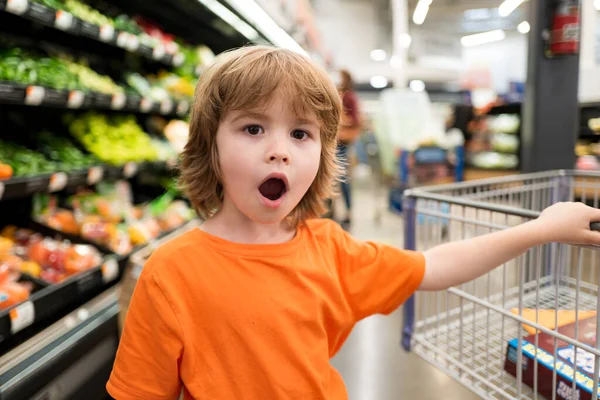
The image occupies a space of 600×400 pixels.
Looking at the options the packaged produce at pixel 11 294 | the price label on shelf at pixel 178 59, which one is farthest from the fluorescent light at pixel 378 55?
the packaged produce at pixel 11 294

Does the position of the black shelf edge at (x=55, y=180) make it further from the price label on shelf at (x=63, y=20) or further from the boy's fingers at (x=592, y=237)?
the boy's fingers at (x=592, y=237)

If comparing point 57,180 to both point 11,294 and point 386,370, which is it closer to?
point 11,294

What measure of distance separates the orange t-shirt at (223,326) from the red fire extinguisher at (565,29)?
6.28ft

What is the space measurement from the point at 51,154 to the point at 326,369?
2.05 metres

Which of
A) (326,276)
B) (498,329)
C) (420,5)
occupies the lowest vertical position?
(498,329)

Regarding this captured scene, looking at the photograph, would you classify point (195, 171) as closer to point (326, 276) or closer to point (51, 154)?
point (326, 276)

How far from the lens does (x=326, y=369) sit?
1020mm

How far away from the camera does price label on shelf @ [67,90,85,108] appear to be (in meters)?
2.27

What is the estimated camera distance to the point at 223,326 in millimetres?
936

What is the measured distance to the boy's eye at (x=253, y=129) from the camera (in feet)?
2.95

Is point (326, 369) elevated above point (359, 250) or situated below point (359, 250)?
below

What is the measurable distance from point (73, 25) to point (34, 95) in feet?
1.49

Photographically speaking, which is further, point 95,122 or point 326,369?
point 95,122

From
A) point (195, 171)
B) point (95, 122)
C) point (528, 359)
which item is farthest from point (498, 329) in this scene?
point (95, 122)
